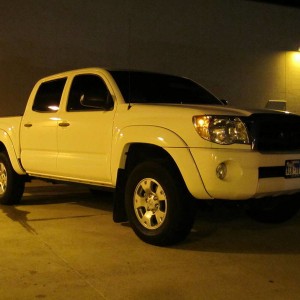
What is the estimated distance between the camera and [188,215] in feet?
16.7

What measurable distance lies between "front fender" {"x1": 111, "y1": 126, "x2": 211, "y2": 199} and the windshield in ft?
2.08

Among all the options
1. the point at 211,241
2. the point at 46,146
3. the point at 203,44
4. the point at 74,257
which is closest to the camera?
the point at 74,257

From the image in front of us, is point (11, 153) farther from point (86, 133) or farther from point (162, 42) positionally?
point (162, 42)

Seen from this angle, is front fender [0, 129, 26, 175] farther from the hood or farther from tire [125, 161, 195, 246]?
the hood

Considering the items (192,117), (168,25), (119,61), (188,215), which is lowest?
(188,215)

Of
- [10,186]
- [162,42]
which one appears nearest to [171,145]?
[10,186]

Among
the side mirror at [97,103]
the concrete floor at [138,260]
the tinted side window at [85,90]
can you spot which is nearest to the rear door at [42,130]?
the tinted side window at [85,90]

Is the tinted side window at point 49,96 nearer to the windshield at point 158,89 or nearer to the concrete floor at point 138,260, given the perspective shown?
the windshield at point 158,89

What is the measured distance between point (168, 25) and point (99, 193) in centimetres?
661

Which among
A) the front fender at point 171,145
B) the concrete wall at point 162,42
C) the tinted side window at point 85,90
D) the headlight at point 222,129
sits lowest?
the front fender at point 171,145

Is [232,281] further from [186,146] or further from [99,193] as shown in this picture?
[99,193]

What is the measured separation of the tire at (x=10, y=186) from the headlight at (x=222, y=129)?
3.77 metres

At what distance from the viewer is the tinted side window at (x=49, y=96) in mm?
7019

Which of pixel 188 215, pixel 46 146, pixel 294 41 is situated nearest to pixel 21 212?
pixel 46 146
